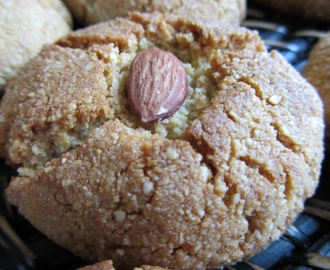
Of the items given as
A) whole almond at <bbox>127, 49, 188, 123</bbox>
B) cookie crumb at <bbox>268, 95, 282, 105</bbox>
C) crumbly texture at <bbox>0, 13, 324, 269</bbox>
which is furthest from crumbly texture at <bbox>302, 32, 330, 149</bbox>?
whole almond at <bbox>127, 49, 188, 123</bbox>

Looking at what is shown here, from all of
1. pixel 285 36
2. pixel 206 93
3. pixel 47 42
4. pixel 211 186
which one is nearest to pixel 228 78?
pixel 206 93

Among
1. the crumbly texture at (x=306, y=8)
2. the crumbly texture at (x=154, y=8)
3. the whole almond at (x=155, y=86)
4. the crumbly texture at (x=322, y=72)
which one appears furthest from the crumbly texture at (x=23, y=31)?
the crumbly texture at (x=306, y=8)

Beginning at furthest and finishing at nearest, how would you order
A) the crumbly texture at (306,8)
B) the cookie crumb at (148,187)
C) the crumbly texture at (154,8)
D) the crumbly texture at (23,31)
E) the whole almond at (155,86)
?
the crumbly texture at (306,8)
the crumbly texture at (154,8)
the crumbly texture at (23,31)
the whole almond at (155,86)
the cookie crumb at (148,187)

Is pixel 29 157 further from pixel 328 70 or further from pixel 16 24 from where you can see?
pixel 328 70

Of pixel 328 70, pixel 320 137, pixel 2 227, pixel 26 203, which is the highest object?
pixel 328 70

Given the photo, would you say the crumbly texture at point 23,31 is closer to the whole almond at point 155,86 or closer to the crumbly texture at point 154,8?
the crumbly texture at point 154,8

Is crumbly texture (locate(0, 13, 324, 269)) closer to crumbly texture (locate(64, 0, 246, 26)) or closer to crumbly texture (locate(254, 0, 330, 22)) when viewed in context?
crumbly texture (locate(64, 0, 246, 26))
